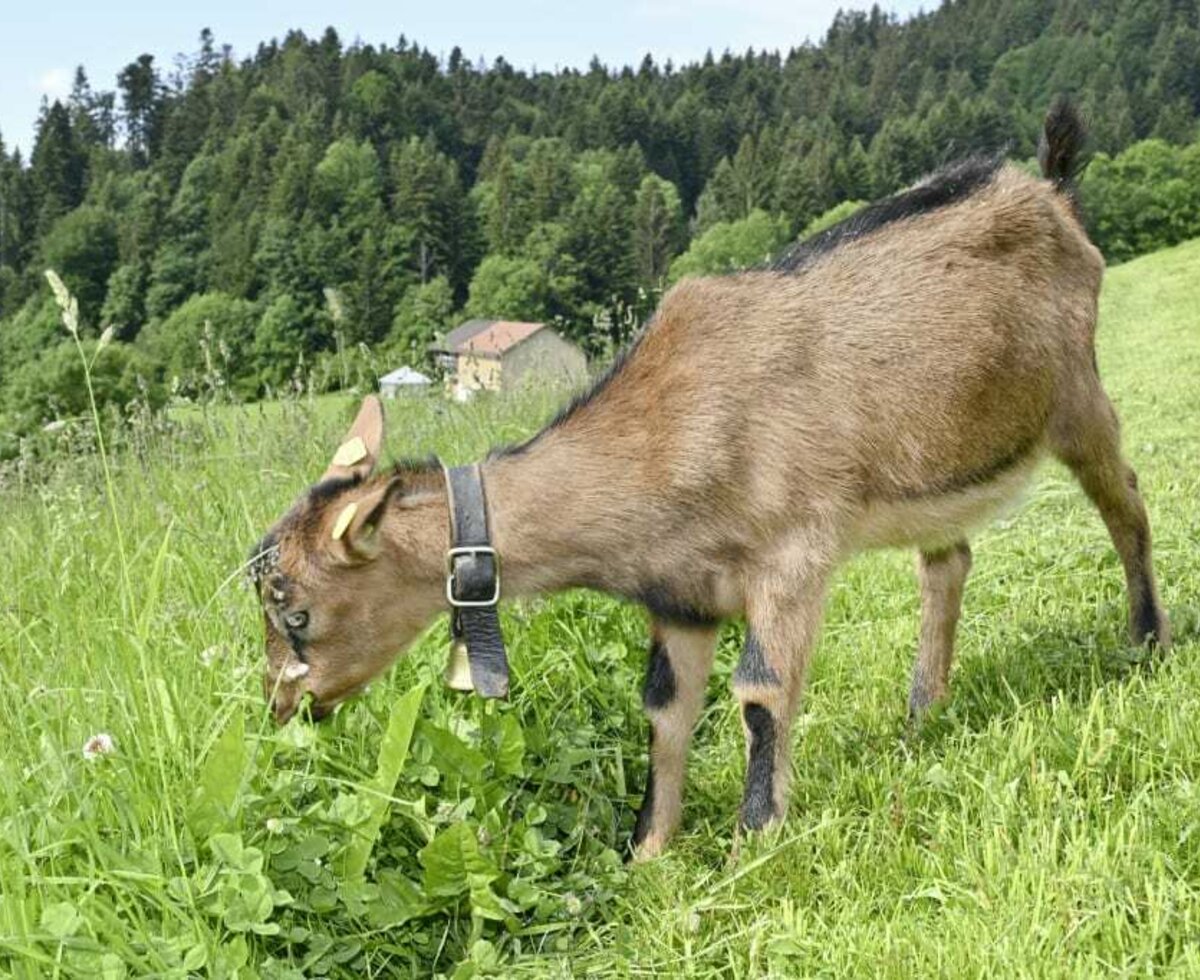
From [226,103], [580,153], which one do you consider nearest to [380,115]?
[226,103]

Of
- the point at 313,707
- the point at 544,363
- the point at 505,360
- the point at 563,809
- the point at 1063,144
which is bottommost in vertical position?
the point at 544,363

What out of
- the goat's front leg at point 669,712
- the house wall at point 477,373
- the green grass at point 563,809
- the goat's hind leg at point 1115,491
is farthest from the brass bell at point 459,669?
the house wall at point 477,373

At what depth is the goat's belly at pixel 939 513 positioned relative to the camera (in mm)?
3508

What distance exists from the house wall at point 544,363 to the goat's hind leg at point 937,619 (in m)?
3.38

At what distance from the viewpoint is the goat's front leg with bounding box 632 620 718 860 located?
348cm

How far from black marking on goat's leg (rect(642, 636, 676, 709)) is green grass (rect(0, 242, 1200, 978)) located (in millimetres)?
278

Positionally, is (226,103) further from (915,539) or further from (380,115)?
(915,539)

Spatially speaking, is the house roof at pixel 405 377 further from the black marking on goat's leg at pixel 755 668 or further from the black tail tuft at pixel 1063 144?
the black marking on goat's leg at pixel 755 668

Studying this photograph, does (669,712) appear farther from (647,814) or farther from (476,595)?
Answer: (476,595)

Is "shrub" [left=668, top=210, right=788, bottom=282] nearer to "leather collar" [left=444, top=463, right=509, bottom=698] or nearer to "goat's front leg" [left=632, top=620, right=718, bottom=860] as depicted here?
"goat's front leg" [left=632, top=620, right=718, bottom=860]

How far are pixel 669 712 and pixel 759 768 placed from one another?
1.17 ft

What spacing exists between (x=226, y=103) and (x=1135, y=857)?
368 ft

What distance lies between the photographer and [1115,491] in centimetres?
A: 413

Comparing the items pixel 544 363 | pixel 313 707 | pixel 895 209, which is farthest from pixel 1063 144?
pixel 544 363
